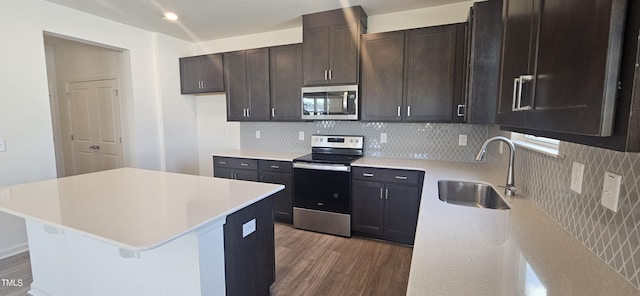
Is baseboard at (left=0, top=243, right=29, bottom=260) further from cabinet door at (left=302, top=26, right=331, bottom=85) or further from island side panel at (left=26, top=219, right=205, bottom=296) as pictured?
cabinet door at (left=302, top=26, right=331, bottom=85)

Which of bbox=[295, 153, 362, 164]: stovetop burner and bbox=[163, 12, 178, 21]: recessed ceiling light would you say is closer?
bbox=[295, 153, 362, 164]: stovetop burner

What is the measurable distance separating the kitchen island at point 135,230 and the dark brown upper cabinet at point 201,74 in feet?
6.87

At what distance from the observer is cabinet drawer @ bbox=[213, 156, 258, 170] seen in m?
3.57

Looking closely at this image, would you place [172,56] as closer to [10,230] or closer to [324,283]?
[10,230]

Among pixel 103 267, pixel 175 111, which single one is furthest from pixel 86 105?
pixel 103 267

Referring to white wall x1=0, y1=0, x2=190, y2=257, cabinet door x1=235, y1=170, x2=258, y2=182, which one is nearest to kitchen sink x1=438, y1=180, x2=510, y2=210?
cabinet door x1=235, y1=170, x2=258, y2=182

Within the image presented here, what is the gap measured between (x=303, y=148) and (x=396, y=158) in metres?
1.27

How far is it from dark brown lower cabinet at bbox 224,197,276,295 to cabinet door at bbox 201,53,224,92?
2550 millimetres

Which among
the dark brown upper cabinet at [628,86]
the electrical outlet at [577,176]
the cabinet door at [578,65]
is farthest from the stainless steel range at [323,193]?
the dark brown upper cabinet at [628,86]

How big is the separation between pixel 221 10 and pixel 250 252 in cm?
264

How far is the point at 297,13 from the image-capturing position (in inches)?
126

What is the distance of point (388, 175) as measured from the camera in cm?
288

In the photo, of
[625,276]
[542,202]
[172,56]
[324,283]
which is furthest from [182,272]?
[172,56]

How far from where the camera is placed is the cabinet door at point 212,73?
12.8 feet
